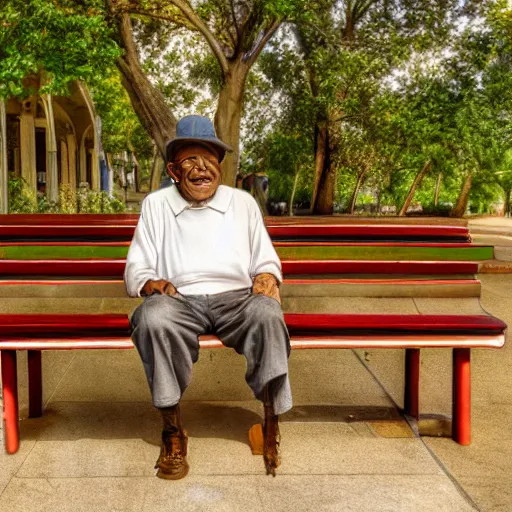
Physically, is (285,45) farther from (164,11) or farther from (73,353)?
(73,353)

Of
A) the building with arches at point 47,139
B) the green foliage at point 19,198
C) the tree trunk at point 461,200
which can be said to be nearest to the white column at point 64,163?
the building with arches at point 47,139

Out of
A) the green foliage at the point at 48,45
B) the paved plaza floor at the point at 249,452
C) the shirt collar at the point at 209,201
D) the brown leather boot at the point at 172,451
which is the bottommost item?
the paved plaza floor at the point at 249,452

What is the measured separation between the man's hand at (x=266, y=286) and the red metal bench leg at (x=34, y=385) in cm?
131

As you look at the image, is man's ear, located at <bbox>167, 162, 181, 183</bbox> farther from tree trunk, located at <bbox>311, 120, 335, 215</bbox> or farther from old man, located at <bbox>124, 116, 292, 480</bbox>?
tree trunk, located at <bbox>311, 120, 335, 215</bbox>

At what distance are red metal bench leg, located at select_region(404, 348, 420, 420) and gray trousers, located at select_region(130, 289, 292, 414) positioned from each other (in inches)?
41.0

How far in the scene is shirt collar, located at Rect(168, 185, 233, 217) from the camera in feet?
10.3

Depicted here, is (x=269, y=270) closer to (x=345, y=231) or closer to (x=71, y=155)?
(x=345, y=231)

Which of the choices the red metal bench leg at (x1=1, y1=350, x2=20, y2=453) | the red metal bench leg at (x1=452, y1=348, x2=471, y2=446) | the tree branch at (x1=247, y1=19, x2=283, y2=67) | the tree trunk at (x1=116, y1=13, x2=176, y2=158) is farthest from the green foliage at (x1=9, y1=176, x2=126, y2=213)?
the red metal bench leg at (x1=452, y1=348, x2=471, y2=446)

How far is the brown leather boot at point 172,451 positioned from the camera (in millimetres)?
2844

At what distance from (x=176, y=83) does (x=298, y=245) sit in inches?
775

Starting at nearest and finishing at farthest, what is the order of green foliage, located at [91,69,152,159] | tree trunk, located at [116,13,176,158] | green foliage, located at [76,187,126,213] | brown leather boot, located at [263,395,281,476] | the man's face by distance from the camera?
1. brown leather boot, located at [263,395,281,476]
2. the man's face
3. tree trunk, located at [116,13,176,158]
4. green foliage, located at [76,187,126,213]
5. green foliage, located at [91,69,152,159]

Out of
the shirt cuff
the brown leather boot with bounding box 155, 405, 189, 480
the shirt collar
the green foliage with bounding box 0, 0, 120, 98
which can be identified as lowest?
the brown leather boot with bounding box 155, 405, 189, 480

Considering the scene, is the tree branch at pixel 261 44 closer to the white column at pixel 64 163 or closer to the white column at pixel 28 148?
the white column at pixel 28 148

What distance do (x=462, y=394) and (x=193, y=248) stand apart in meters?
1.48
